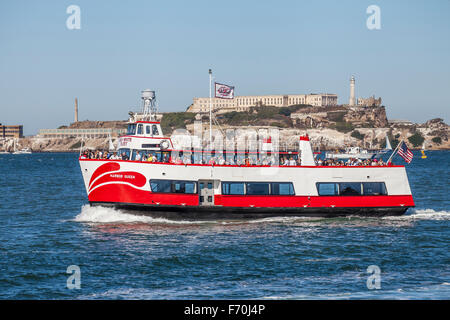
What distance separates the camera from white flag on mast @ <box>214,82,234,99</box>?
3401 cm

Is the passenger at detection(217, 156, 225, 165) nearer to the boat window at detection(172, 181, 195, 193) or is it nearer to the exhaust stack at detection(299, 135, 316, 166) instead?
the boat window at detection(172, 181, 195, 193)

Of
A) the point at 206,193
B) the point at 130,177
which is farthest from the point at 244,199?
the point at 130,177

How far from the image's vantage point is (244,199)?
105 ft

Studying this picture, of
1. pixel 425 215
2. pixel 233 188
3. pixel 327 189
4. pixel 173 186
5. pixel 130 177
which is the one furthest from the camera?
pixel 425 215

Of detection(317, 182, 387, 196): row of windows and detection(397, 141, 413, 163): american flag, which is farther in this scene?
detection(397, 141, 413, 163): american flag

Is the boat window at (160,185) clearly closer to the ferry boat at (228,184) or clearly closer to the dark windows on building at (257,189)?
the ferry boat at (228,184)

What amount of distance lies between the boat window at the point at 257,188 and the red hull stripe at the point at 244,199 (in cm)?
31

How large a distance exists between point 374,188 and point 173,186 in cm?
1288

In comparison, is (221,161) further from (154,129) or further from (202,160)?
(154,129)

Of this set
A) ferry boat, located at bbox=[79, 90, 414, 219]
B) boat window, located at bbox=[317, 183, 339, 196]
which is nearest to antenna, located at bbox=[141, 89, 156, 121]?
ferry boat, located at bbox=[79, 90, 414, 219]

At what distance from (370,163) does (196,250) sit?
1540 centimetres

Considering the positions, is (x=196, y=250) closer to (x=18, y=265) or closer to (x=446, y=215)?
(x=18, y=265)

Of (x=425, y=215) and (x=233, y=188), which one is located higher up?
(x=233, y=188)
